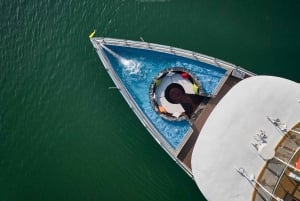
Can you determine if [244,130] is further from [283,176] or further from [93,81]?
[93,81]

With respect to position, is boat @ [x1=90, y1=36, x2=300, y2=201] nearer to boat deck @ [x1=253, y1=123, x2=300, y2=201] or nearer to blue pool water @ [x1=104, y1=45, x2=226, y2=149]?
boat deck @ [x1=253, y1=123, x2=300, y2=201]

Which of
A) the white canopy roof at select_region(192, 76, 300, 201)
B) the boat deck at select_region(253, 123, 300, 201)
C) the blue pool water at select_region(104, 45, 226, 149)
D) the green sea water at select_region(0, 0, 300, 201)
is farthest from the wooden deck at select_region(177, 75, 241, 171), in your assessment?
the boat deck at select_region(253, 123, 300, 201)

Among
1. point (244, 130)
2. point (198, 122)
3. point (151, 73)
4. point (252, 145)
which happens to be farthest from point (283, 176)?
point (151, 73)

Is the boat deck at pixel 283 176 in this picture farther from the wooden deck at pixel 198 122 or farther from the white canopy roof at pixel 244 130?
the wooden deck at pixel 198 122

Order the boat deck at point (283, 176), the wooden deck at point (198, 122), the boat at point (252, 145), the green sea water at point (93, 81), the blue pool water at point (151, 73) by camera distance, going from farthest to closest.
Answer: the green sea water at point (93, 81)
the blue pool water at point (151, 73)
the wooden deck at point (198, 122)
the boat at point (252, 145)
the boat deck at point (283, 176)

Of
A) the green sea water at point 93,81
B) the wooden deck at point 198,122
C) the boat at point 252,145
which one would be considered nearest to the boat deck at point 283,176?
the boat at point 252,145
